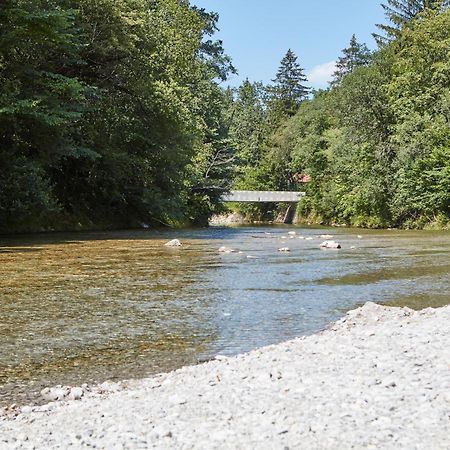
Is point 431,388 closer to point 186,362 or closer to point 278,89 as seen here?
point 186,362

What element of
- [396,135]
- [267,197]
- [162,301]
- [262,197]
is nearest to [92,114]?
[396,135]

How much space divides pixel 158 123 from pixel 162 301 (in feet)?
74.7

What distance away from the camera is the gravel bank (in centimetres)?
310

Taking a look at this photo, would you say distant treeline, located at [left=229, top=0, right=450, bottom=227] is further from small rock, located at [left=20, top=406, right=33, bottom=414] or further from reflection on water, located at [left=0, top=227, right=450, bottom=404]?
small rock, located at [left=20, top=406, right=33, bottom=414]

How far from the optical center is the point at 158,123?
30.0 metres

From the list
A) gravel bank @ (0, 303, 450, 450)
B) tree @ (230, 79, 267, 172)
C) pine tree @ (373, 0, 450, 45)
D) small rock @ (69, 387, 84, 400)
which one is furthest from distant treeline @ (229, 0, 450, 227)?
small rock @ (69, 387, 84, 400)

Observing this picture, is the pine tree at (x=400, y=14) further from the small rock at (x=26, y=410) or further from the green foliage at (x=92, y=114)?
the small rock at (x=26, y=410)

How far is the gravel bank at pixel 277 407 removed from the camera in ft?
10.2

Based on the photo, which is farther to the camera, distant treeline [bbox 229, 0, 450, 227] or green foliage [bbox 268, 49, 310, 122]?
green foliage [bbox 268, 49, 310, 122]

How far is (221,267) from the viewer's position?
12312 mm

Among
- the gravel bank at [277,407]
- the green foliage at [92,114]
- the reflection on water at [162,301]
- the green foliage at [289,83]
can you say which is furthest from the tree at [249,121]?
the gravel bank at [277,407]

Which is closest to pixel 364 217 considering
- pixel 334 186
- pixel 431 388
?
pixel 334 186

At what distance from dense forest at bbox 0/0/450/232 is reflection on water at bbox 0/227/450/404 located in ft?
27.4

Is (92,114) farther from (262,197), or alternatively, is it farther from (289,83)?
(289,83)
